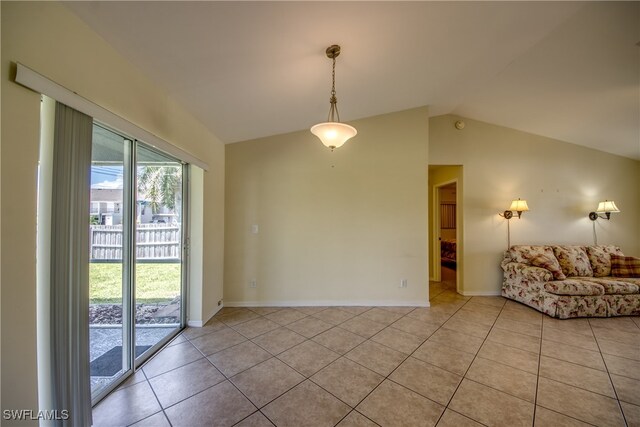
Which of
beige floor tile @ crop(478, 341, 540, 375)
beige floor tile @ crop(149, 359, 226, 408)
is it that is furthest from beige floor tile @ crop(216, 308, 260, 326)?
beige floor tile @ crop(478, 341, 540, 375)

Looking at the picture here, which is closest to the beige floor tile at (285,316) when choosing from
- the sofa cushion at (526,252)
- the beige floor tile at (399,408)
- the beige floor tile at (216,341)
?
the beige floor tile at (216,341)

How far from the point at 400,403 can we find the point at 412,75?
3.36 meters

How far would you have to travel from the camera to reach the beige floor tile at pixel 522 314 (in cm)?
320

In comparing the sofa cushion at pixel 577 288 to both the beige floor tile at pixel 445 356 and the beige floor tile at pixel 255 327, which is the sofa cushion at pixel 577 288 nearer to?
the beige floor tile at pixel 445 356

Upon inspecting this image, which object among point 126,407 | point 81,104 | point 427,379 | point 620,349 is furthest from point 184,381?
point 620,349

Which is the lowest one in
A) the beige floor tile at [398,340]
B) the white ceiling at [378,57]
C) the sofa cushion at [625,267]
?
the beige floor tile at [398,340]

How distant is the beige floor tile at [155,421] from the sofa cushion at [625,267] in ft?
21.0

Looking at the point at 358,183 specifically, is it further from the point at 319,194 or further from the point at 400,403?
the point at 400,403

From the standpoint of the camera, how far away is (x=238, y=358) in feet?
7.53

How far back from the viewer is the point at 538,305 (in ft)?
11.4

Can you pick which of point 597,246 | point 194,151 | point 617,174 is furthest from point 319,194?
point 617,174

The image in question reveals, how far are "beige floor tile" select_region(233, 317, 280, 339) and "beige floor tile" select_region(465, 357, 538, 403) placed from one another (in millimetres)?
2149

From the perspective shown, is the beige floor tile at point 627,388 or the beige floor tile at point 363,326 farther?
the beige floor tile at point 363,326

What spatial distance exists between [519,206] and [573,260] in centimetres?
121
